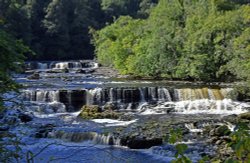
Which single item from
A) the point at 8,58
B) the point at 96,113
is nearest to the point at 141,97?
the point at 96,113

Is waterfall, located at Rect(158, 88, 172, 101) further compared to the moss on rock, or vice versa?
waterfall, located at Rect(158, 88, 172, 101)

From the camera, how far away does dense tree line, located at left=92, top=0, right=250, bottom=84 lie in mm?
30812

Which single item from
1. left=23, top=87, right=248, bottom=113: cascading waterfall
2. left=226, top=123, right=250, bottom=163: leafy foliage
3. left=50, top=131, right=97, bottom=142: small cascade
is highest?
left=23, top=87, right=248, bottom=113: cascading waterfall

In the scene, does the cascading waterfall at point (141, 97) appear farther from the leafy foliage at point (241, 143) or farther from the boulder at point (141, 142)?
the leafy foliage at point (241, 143)

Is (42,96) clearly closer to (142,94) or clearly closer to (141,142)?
(142,94)

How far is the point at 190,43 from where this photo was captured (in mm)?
33062

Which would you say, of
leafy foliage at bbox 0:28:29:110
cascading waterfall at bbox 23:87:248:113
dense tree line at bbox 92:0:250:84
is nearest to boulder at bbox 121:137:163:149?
cascading waterfall at bbox 23:87:248:113

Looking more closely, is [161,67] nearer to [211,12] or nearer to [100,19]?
[211,12]

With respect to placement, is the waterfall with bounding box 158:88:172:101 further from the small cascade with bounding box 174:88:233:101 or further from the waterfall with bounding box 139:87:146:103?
the waterfall with bounding box 139:87:146:103

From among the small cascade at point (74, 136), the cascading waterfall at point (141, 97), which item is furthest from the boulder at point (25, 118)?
the cascading waterfall at point (141, 97)

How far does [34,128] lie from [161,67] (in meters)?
17.5

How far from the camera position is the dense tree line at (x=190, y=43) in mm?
30812

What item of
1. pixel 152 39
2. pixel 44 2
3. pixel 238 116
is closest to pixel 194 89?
pixel 238 116

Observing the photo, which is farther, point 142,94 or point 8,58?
point 142,94
